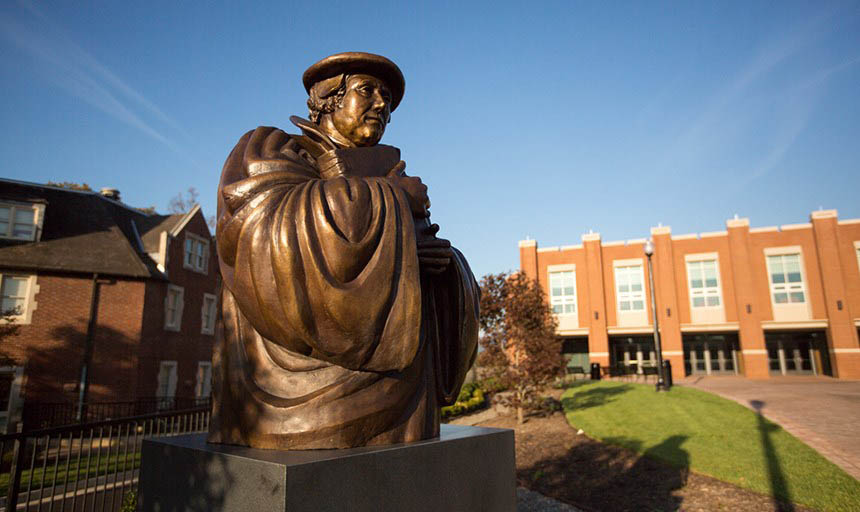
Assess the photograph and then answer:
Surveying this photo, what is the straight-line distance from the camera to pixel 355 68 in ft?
10.8

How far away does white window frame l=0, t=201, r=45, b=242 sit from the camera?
2058cm

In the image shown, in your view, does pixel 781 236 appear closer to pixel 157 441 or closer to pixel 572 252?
pixel 572 252

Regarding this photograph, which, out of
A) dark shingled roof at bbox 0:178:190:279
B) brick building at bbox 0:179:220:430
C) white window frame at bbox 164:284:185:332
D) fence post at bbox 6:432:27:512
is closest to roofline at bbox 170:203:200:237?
brick building at bbox 0:179:220:430

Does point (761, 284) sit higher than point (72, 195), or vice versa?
point (72, 195)

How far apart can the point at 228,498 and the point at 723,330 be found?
39599 millimetres

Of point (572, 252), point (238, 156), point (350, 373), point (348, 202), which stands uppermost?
point (572, 252)

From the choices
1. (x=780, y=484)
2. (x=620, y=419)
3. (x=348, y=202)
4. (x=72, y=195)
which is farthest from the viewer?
(x=72, y=195)

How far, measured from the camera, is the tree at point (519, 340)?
17.1m

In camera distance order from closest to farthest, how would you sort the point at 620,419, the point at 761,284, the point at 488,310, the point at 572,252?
1. the point at 620,419
2. the point at 488,310
3. the point at 761,284
4. the point at 572,252

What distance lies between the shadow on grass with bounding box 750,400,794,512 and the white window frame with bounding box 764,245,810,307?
84.3 feet

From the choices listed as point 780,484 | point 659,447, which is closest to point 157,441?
point 780,484

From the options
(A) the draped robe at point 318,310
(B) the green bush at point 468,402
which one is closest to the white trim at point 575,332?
(B) the green bush at point 468,402

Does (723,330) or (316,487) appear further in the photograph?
(723,330)

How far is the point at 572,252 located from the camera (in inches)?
1537
